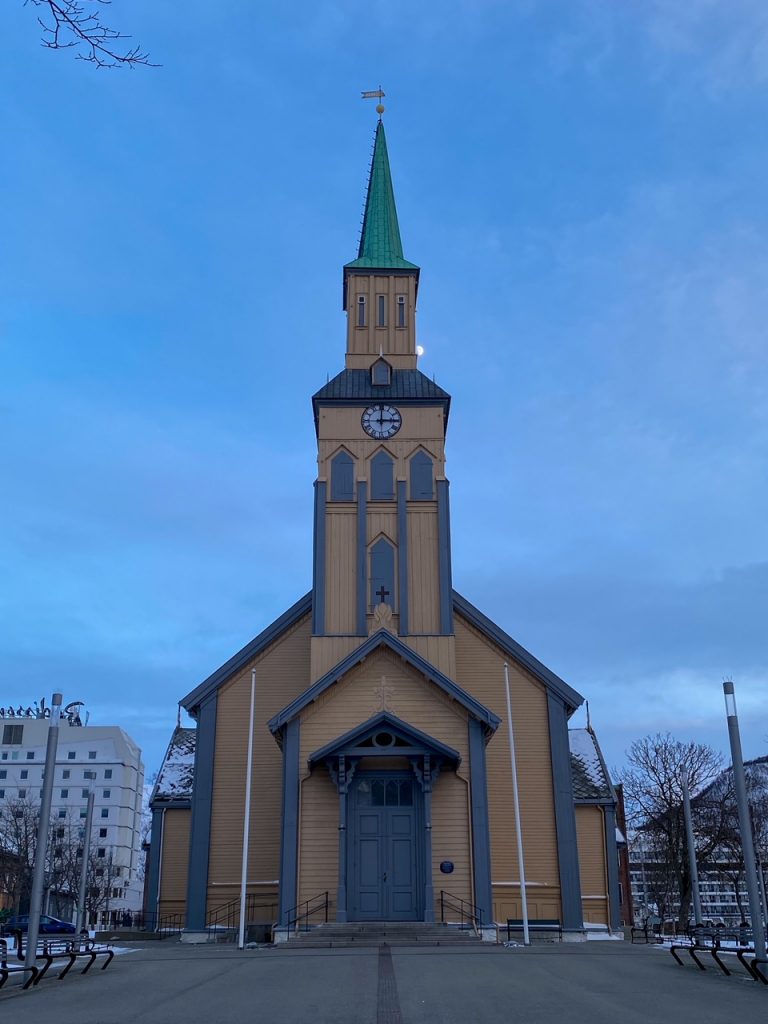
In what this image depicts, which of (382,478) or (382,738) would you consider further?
(382,478)

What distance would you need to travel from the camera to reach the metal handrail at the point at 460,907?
87.8 ft

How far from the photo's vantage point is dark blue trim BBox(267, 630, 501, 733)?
28.8 metres

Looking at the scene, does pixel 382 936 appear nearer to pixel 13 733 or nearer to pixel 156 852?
pixel 156 852

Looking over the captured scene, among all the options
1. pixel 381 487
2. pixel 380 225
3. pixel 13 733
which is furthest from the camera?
pixel 13 733

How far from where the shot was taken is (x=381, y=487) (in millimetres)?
34500

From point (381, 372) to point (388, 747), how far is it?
570 inches

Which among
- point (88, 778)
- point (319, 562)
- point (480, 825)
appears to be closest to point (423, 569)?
point (319, 562)

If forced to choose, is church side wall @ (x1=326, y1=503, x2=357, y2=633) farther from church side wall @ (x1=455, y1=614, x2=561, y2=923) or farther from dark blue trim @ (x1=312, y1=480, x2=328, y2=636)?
church side wall @ (x1=455, y1=614, x2=561, y2=923)

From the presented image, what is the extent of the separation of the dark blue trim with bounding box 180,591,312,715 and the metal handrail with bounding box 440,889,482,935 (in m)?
10.6

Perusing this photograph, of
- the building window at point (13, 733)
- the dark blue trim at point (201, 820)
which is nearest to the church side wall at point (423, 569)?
the dark blue trim at point (201, 820)

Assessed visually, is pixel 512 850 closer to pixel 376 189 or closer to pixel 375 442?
pixel 375 442

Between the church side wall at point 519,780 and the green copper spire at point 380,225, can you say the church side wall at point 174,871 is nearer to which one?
the church side wall at point 519,780

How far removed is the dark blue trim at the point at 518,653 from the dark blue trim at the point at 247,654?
5.54 meters

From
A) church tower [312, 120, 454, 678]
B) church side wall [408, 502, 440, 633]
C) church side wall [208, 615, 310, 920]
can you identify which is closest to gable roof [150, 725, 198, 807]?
church side wall [208, 615, 310, 920]
